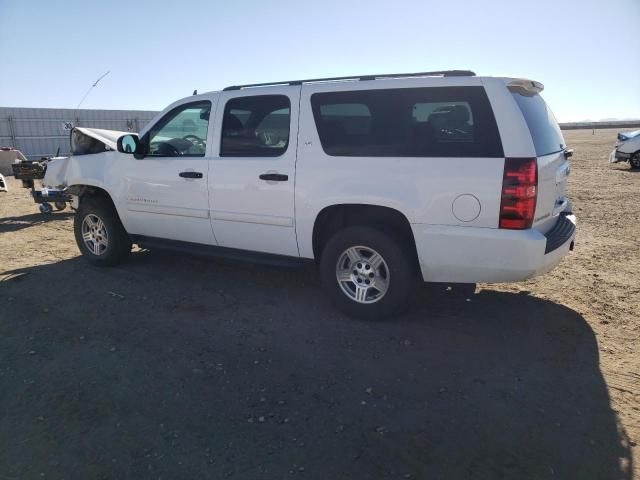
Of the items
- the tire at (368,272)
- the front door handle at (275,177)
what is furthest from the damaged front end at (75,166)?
the tire at (368,272)

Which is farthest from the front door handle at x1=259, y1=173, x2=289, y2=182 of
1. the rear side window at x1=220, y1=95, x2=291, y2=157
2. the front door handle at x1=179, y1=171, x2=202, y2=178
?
the front door handle at x1=179, y1=171, x2=202, y2=178

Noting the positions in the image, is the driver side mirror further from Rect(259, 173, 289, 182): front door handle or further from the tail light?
the tail light

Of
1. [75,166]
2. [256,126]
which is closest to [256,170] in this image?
[256,126]

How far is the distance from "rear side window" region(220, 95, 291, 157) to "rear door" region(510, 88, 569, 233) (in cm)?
199

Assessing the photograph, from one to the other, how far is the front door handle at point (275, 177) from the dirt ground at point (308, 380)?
1235 mm

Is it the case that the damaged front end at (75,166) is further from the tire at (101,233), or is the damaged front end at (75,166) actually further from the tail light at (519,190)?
the tail light at (519,190)

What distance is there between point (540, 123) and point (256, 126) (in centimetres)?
250

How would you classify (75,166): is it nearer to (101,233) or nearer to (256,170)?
(101,233)

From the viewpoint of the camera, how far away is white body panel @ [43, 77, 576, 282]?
142 inches

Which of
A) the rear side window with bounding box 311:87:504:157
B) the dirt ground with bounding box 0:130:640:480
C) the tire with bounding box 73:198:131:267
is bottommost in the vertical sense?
the dirt ground with bounding box 0:130:640:480

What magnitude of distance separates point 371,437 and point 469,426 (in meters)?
0.59

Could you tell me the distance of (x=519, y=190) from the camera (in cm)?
350

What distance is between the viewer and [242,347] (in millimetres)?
3895

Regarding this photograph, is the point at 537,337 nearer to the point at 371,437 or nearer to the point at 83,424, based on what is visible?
the point at 371,437
